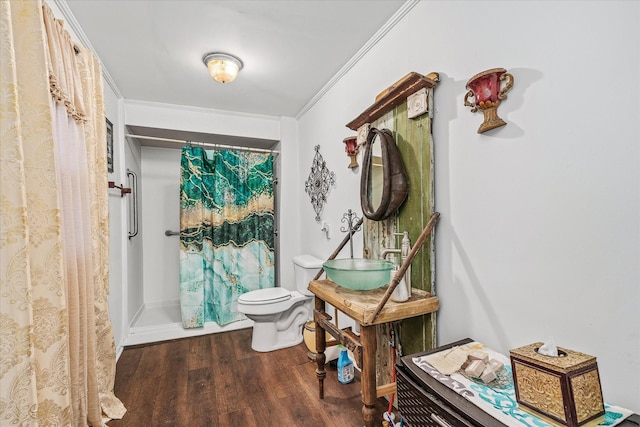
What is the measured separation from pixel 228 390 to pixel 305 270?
41.7 inches

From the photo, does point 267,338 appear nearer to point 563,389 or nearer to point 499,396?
point 499,396

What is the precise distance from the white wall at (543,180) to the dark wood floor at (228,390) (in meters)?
0.87

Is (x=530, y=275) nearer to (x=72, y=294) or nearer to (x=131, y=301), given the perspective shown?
(x=72, y=294)

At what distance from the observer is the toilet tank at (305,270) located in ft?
8.34

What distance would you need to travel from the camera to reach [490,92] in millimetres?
1106

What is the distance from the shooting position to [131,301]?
291 cm

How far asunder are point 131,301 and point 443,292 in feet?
9.71

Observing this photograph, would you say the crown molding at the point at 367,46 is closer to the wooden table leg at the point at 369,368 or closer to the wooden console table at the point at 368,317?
the wooden console table at the point at 368,317

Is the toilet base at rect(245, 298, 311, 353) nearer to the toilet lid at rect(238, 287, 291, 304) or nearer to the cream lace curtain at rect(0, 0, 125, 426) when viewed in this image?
the toilet lid at rect(238, 287, 291, 304)

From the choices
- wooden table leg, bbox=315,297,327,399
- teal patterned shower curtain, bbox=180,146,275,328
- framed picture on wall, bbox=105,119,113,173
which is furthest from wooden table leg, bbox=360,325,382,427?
framed picture on wall, bbox=105,119,113,173

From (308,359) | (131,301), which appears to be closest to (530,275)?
(308,359)

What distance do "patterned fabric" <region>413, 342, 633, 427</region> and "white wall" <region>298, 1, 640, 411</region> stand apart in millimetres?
104

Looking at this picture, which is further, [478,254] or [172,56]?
[172,56]

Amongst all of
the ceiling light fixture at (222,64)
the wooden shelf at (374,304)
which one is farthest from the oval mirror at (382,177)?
the ceiling light fixture at (222,64)
